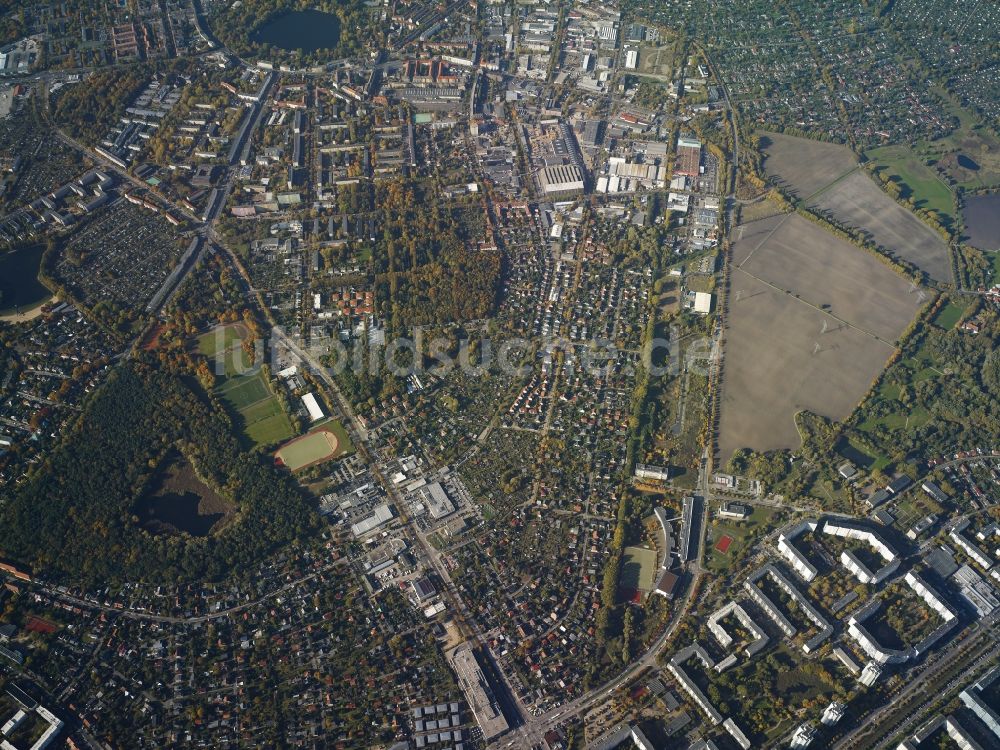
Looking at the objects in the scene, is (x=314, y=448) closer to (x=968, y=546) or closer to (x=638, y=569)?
(x=638, y=569)

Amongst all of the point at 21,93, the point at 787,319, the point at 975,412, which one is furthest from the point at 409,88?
the point at 975,412

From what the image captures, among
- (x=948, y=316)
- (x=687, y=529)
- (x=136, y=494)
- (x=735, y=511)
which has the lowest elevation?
(x=136, y=494)

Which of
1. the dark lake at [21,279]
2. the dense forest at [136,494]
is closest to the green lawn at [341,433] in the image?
the dense forest at [136,494]

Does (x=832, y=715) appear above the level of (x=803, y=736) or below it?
above

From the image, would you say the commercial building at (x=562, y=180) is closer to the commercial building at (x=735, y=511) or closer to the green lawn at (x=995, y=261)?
the commercial building at (x=735, y=511)

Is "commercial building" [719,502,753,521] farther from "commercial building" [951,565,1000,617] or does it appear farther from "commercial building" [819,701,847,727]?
"commercial building" [951,565,1000,617]

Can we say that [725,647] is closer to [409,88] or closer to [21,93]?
[409,88]

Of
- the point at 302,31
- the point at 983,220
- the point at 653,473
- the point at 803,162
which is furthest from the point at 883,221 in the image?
the point at 302,31

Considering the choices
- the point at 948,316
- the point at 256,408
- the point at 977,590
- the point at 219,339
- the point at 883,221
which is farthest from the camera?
the point at 883,221

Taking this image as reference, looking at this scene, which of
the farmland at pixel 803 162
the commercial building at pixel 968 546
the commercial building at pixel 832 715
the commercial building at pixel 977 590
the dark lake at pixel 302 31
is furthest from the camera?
the dark lake at pixel 302 31
